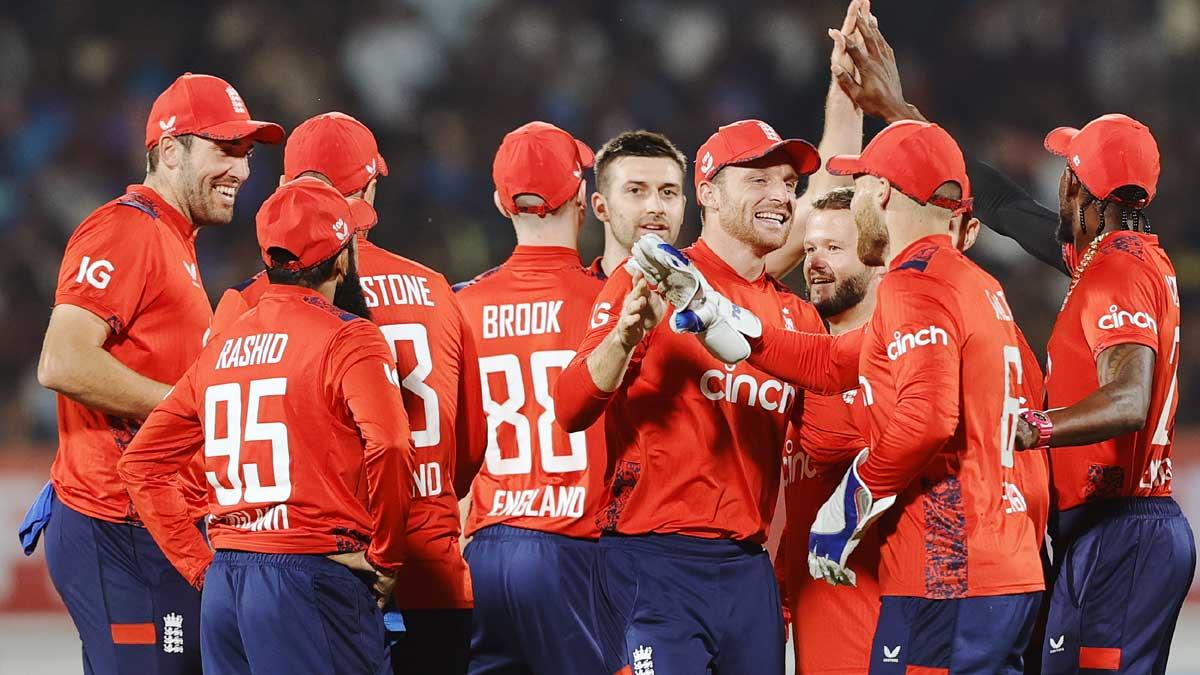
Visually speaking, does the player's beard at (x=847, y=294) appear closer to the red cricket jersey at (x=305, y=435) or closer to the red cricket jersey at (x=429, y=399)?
the red cricket jersey at (x=429, y=399)

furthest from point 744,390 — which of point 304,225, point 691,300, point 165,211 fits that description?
point 165,211

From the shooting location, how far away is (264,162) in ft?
46.7

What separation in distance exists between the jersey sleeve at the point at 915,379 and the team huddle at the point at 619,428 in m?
0.01

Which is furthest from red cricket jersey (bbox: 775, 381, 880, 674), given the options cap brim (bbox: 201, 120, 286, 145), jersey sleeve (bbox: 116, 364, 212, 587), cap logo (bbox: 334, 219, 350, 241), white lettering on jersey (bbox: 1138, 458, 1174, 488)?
cap brim (bbox: 201, 120, 286, 145)

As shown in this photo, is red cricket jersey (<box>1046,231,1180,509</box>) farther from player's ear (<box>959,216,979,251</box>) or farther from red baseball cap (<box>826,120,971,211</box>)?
red baseball cap (<box>826,120,971,211</box>)

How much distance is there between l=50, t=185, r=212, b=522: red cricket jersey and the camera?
5.71m

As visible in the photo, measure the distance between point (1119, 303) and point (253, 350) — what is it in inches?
126

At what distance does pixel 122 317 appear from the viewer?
18.8 feet

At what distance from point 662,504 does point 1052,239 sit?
2846mm

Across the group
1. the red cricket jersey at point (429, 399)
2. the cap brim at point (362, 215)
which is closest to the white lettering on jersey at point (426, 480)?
the red cricket jersey at point (429, 399)

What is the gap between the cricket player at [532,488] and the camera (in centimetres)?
602

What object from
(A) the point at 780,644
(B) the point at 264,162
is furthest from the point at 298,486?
(B) the point at 264,162

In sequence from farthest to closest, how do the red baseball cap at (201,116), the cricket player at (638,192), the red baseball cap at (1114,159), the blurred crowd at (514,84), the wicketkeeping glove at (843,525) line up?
1. the blurred crowd at (514,84)
2. the cricket player at (638,192)
3. the red baseball cap at (201,116)
4. the red baseball cap at (1114,159)
5. the wicketkeeping glove at (843,525)

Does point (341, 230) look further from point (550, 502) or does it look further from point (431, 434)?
point (550, 502)
